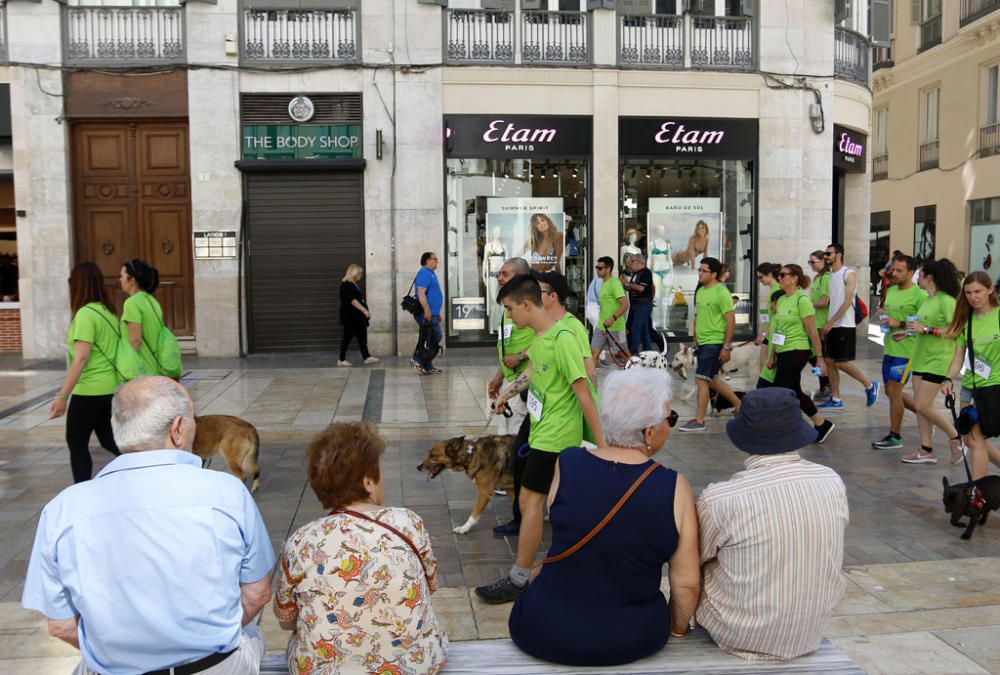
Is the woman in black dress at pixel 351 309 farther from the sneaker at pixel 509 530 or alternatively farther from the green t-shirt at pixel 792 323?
the sneaker at pixel 509 530

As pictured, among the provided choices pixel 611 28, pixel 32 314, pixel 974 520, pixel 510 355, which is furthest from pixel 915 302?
pixel 32 314

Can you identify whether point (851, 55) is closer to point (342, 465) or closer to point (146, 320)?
point (146, 320)

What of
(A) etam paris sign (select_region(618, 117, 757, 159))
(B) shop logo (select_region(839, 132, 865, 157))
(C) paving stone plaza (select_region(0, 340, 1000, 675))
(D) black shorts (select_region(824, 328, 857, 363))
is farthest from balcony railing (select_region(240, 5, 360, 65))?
(B) shop logo (select_region(839, 132, 865, 157))

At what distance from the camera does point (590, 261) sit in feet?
56.5

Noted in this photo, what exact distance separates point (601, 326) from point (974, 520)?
7.64 metres

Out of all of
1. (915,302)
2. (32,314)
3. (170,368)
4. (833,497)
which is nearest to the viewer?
(833,497)

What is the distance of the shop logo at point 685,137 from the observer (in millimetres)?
17375

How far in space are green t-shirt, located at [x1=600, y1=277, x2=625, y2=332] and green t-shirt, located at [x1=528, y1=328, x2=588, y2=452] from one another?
8155mm

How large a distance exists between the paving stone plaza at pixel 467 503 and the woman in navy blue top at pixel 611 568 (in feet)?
4.37

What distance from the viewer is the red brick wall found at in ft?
56.3

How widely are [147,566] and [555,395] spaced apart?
2.65m

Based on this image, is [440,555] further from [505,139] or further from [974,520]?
[505,139]

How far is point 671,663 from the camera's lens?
3236mm

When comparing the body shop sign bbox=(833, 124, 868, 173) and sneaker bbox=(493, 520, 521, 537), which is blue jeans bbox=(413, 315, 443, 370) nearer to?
sneaker bbox=(493, 520, 521, 537)
